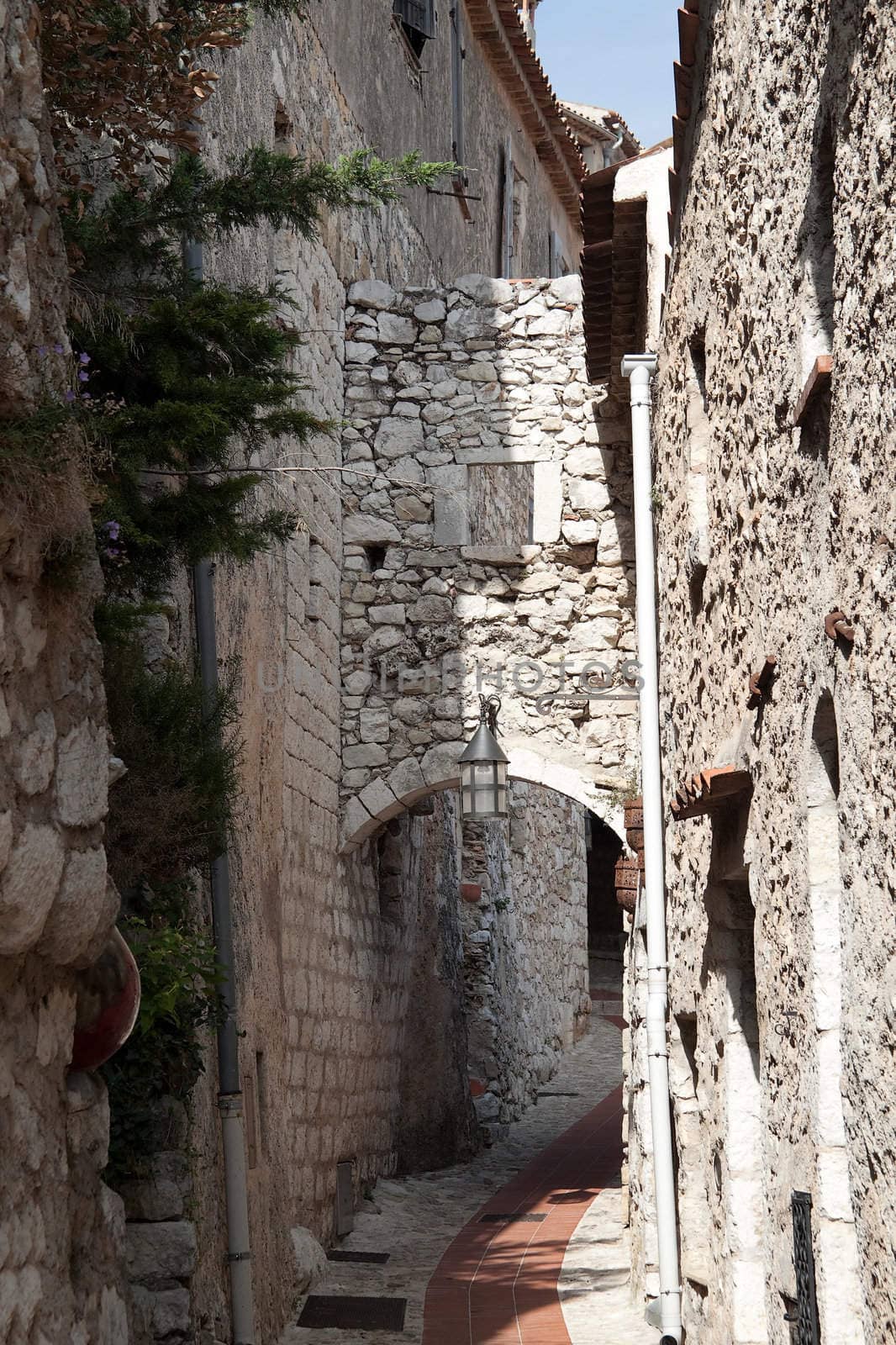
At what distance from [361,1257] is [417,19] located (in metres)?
9.98

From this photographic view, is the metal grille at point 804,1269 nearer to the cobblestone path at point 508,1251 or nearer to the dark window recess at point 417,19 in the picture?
the cobblestone path at point 508,1251

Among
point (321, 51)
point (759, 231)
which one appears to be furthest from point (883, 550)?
point (321, 51)

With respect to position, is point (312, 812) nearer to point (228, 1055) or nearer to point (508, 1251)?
point (508, 1251)

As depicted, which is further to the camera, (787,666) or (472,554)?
(472,554)

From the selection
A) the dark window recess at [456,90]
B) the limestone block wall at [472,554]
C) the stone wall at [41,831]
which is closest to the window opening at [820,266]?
the stone wall at [41,831]

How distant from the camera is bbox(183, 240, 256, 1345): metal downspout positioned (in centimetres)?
643

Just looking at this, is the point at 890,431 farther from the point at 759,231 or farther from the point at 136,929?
the point at 136,929

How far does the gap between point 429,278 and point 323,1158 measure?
8.02m

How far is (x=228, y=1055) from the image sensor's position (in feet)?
21.9

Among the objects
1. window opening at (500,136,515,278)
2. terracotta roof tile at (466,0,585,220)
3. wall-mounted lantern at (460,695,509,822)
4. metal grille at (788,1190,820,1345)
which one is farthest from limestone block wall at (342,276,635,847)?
window opening at (500,136,515,278)

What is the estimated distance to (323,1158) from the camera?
9484mm

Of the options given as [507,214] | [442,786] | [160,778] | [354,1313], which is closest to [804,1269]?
[160,778]

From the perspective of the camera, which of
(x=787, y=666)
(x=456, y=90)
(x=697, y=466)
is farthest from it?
(x=456, y=90)

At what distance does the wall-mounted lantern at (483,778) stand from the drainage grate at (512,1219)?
3296mm
